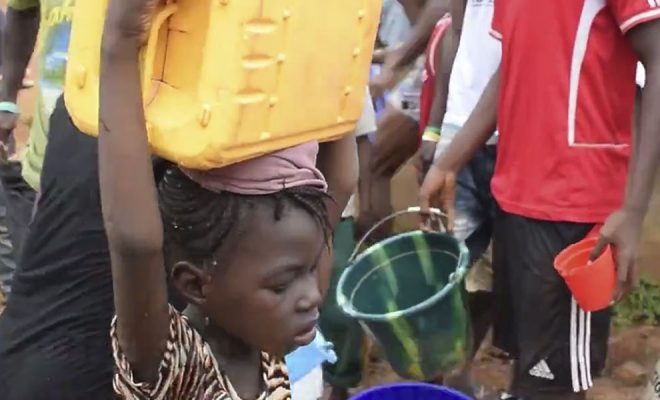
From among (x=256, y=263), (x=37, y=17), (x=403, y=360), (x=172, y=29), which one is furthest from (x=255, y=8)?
(x=37, y=17)

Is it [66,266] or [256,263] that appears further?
[66,266]

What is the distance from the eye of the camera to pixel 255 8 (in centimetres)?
123

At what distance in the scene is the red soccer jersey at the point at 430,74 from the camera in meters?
3.65

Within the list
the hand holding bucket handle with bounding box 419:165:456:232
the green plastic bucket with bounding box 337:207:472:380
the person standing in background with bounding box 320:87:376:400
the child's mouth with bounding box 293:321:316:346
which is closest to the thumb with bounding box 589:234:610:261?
the green plastic bucket with bounding box 337:207:472:380

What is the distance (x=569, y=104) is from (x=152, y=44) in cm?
141

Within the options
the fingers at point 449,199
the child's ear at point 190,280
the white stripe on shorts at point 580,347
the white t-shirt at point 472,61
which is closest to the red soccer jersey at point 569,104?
the white stripe on shorts at point 580,347

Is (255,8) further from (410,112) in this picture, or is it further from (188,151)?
(410,112)

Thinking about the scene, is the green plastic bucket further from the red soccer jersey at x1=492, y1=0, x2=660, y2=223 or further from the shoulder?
the shoulder

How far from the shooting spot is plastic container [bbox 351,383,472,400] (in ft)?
8.52

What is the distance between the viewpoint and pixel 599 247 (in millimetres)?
2410

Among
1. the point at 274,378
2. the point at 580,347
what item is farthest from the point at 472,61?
the point at 274,378

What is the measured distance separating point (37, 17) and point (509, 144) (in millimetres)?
1487

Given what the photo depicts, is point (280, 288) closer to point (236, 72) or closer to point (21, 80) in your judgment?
point (236, 72)

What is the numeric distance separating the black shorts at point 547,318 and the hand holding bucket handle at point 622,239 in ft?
0.43
